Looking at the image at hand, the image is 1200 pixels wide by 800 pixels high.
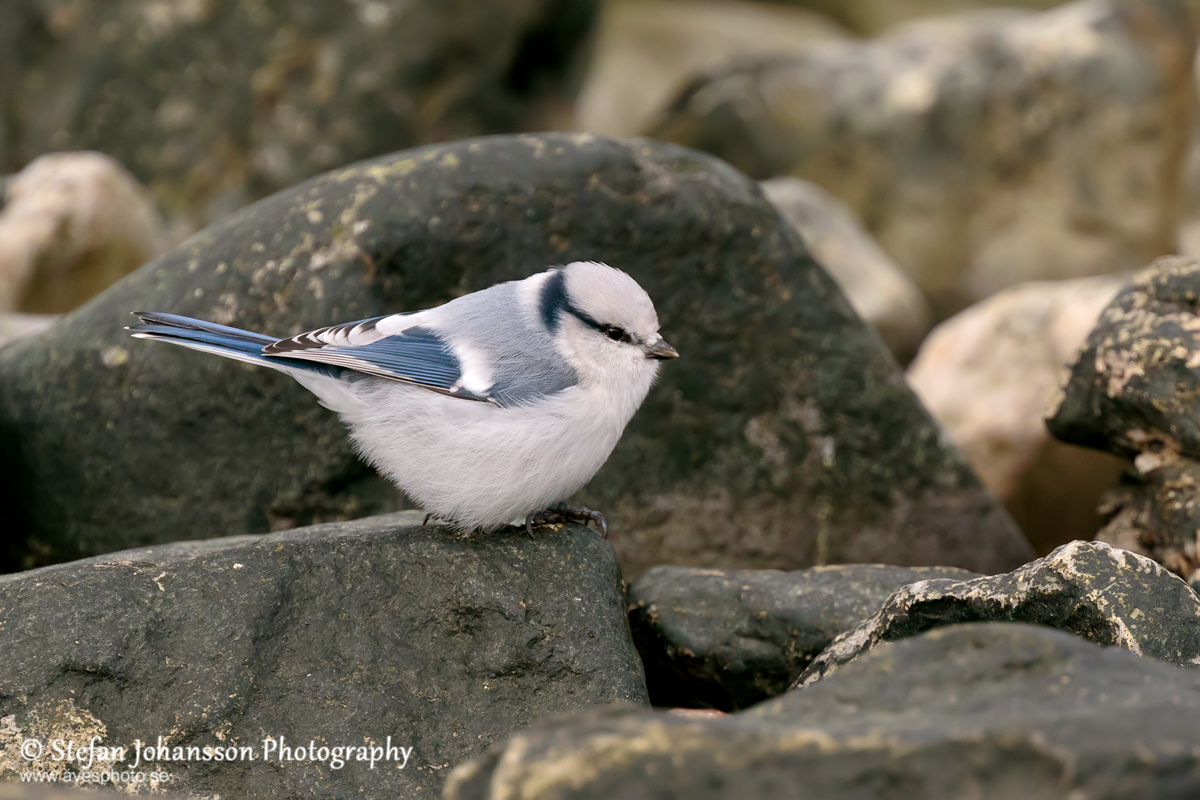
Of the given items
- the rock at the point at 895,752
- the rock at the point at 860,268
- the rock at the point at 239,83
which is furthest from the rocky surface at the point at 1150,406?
the rock at the point at 239,83

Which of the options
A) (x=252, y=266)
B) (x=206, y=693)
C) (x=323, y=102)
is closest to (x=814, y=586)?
(x=206, y=693)

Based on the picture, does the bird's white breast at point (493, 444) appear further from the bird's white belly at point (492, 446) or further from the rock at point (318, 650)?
the rock at point (318, 650)

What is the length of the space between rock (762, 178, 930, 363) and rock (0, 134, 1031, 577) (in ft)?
10.2

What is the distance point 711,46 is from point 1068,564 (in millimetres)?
14881

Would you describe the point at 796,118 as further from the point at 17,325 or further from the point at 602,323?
the point at 602,323

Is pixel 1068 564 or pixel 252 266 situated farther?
pixel 252 266

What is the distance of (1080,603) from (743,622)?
1.27 meters

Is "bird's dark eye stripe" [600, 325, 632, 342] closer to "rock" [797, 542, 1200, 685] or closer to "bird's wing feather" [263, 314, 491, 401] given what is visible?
"bird's wing feather" [263, 314, 491, 401]

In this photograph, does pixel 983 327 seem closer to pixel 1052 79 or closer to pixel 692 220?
pixel 692 220

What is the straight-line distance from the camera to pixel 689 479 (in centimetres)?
566

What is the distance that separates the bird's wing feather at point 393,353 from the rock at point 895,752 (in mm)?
1892

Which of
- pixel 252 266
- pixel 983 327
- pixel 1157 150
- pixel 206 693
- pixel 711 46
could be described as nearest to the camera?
pixel 206 693

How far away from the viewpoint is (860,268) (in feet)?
29.5

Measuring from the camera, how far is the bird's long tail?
4156mm
